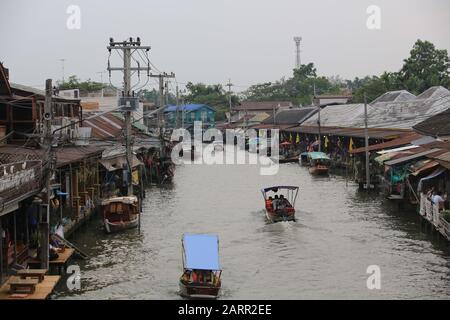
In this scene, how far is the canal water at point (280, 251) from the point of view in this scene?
67.4 ft

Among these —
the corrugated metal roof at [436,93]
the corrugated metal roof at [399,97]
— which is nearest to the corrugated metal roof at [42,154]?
the corrugated metal roof at [436,93]

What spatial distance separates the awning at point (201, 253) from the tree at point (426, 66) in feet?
205

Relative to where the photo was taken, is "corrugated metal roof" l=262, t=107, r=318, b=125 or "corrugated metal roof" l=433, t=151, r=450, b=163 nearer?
"corrugated metal roof" l=433, t=151, r=450, b=163

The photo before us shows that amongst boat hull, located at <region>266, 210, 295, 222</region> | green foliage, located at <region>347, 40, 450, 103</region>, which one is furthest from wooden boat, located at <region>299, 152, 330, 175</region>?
green foliage, located at <region>347, 40, 450, 103</region>

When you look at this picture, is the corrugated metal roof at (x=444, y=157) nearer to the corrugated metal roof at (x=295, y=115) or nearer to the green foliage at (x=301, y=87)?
the corrugated metal roof at (x=295, y=115)

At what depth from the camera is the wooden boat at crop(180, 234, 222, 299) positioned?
61.9ft

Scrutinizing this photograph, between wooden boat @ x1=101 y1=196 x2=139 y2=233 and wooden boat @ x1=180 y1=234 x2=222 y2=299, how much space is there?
9.68 metres

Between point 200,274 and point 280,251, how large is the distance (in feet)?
23.0

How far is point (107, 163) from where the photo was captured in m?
37.7

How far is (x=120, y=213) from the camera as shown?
29672 mm

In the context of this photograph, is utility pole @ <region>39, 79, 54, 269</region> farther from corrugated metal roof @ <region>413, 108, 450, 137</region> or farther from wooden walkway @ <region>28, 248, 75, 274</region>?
corrugated metal roof @ <region>413, 108, 450, 137</region>

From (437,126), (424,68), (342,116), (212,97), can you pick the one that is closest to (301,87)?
(212,97)

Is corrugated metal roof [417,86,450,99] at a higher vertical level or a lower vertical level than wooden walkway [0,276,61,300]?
higher
